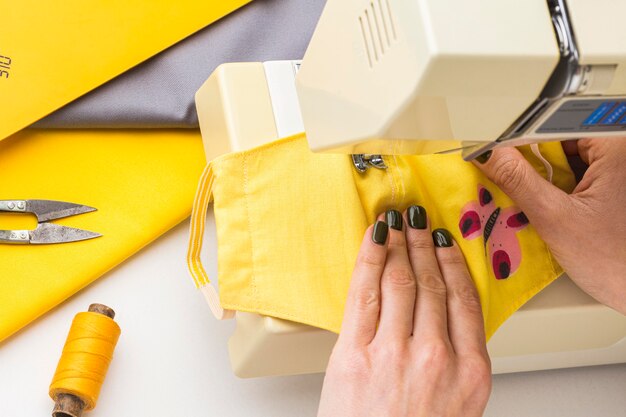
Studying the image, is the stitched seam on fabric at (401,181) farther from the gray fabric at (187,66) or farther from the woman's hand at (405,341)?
the gray fabric at (187,66)

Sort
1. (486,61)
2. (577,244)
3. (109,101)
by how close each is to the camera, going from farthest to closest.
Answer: (109,101), (577,244), (486,61)

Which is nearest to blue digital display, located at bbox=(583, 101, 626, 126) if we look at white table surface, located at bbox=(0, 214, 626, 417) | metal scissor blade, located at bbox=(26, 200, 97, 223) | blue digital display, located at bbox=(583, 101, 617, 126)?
blue digital display, located at bbox=(583, 101, 617, 126)

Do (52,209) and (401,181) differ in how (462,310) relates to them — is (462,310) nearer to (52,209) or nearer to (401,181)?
(401,181)

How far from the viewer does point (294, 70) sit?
646 mm

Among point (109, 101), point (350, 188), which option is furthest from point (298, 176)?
point (109, 101)

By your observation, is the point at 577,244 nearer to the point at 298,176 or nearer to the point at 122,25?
the point at 298,176

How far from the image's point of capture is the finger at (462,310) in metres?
0.58

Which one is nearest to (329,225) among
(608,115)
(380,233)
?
(380,233)

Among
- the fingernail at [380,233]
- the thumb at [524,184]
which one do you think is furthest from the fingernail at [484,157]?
the fingernail at [380,233]

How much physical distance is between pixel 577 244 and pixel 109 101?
0.52 m

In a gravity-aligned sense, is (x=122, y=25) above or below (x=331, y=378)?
above

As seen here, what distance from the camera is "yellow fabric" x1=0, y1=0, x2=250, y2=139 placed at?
2.47 feet

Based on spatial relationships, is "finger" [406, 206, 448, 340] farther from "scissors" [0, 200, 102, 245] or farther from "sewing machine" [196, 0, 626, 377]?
"scissors" [0, 200, 102, 245]

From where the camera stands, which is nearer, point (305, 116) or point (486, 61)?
point (486, 61)
